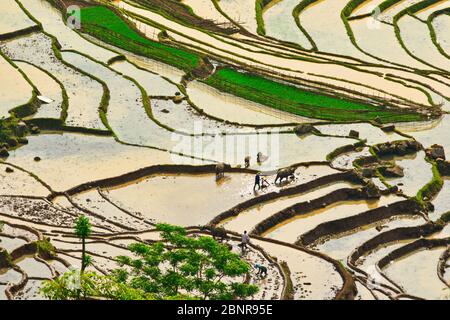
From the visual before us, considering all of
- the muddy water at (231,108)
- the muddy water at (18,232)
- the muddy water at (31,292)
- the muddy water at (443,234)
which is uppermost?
the muddy water at (231,108)

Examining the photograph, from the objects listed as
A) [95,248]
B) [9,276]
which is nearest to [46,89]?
[95,248]

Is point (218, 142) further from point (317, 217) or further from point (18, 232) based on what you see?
point (18, 232)

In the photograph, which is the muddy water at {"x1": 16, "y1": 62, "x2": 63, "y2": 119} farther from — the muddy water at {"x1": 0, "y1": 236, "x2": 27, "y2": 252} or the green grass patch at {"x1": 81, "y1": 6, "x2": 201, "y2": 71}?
the muddy water at {"x1": 0, "y1": 236, "x2": 27, "y2": 252}

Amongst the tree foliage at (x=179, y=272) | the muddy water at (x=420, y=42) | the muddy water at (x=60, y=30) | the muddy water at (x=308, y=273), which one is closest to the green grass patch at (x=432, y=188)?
the muddy water at (x=308, y=273)

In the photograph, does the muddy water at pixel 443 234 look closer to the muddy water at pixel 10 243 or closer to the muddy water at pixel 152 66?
the muddy water at pixel 10 243

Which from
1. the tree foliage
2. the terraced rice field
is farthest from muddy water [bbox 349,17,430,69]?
the tree foliage
